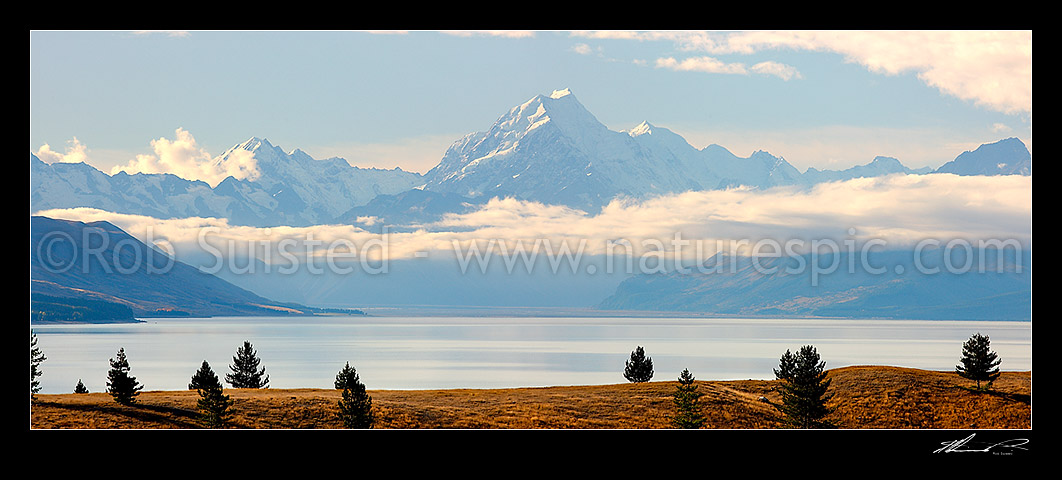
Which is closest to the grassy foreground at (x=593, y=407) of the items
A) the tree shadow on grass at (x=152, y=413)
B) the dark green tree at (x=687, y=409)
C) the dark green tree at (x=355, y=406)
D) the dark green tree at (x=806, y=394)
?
the tree shadow on grass at (x=152, y=413)

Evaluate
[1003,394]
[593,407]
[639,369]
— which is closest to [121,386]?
[593,407]

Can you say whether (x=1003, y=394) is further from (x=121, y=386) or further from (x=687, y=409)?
(x=121, y=386)

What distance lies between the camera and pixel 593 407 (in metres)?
→ 59.7

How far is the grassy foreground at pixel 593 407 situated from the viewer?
49656mm

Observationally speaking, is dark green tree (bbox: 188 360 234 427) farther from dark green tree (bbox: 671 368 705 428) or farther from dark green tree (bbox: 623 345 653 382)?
dark green tree (bbox: 623 345 653 382)

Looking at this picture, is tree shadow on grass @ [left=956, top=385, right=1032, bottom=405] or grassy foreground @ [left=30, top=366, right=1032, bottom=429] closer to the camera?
grassy foreground @ [left=30, top=366, right=1032, bottom=429]

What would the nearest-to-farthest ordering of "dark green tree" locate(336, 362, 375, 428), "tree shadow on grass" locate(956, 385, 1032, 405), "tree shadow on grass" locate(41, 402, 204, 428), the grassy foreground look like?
"tree shadow on grass" locate(41, 402, 204, 428) → "dark green tree" locate(336, 362, 375, 428) → the grassy foreground → "tree shadow on grass" locate(956, 385, 1032, 405)

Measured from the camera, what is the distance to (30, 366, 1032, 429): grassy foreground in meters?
49.7
